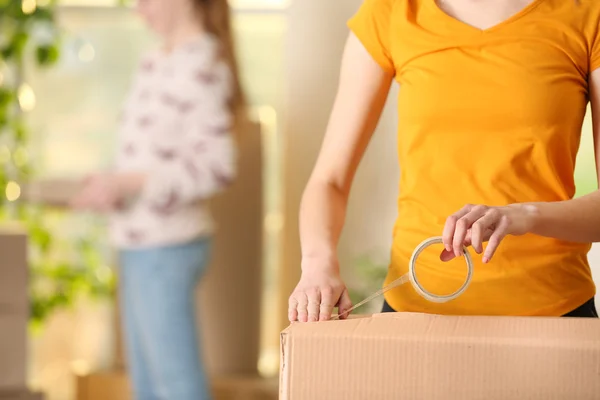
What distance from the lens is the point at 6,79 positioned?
3164mm

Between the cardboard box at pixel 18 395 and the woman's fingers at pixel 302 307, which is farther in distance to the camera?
the cardboard box at pixel 18 395

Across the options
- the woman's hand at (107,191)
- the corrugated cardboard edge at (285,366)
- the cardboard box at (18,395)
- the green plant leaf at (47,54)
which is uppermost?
the green plant leaf at (47,54)

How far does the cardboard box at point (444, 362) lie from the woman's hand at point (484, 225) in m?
0.08

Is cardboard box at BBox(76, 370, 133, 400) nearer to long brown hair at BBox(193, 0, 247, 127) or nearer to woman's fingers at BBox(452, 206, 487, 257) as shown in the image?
long brown hair at BBox(193, 0, 247, 127)

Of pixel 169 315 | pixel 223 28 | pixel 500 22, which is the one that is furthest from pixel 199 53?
pixel 500 22

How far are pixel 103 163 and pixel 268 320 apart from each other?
807 mm

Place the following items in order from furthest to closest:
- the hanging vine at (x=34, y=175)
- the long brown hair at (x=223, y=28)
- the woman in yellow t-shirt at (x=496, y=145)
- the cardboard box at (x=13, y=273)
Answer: the hanging vine at (x=34, y=175) < the cardboard box at (x=13, y=273) < the long brown hair at (x=223, y=28) < the woman in yellow t-shirt at (x=496, y=145)

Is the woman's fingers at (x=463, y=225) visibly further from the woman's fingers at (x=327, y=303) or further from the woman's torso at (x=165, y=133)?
the woman's torso at (x=165, y=133)

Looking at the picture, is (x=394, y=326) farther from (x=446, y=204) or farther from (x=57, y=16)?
(x=57, y=16)

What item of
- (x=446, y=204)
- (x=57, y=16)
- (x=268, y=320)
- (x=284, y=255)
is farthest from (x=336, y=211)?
(x=57, y=16)

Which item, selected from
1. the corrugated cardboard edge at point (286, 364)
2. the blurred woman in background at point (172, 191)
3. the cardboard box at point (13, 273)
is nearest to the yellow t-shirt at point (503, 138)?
the corrugated cardboard edge at point (286, 364)

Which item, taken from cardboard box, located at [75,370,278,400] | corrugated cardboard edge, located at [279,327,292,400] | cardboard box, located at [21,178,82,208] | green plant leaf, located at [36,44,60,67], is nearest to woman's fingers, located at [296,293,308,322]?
corrugated cardboard edge, located at [279,327,292,400]

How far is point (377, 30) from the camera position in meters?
1.08

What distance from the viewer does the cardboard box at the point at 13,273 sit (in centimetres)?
236
